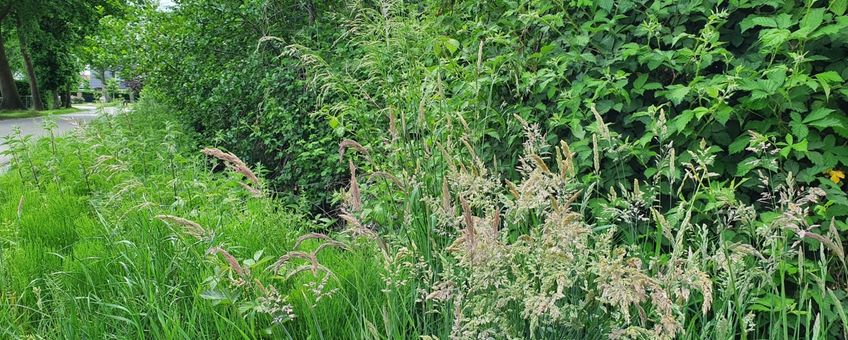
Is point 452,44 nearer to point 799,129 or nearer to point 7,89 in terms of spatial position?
point 799,129

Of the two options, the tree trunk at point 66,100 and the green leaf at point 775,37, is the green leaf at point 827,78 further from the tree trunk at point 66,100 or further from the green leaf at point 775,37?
the tree trunk at point 66,100

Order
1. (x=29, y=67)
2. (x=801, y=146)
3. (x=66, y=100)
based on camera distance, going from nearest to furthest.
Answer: (x=801, y=146)
(x=29, y=67)
(x=66, y=100)

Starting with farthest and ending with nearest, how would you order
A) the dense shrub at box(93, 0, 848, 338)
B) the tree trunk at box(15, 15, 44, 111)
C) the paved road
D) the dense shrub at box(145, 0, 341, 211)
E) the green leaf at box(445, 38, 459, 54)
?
the tree trunk at box(15, 15, 44, 111), the dense shrub at box(145, 0, 341, 211), the paved road, the green leaf at box(445, 38, 459, 54), the dense shrub at box(93, 0, 848, 338)

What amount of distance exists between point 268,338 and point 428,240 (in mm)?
688

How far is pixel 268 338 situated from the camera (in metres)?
1.92

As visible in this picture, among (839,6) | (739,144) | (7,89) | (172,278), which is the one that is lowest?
(7,89)

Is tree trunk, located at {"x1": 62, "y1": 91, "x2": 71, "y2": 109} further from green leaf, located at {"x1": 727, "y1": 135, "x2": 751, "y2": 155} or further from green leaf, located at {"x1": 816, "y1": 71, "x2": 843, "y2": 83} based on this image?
green leaf, located at {"x1": 816, "y1": 71, "x2": 843, "y2": 83}

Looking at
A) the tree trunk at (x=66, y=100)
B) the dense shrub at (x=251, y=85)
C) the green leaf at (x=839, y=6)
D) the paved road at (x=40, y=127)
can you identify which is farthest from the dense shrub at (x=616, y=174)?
the tree trunk at (x=66, y=100)

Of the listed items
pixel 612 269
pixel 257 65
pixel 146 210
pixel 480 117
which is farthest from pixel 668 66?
pixel 257 65

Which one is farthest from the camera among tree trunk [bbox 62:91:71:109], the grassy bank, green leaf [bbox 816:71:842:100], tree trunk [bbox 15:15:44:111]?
tree trunk [bbox 62:91:71:109]

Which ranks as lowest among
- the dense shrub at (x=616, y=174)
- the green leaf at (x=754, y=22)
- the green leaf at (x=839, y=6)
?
the dense shrub at (x=616, y=174)

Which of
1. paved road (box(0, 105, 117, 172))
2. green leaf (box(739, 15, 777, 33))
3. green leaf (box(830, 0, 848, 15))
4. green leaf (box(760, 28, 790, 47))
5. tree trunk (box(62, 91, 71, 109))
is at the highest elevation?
green leaf (box(830, 0, 848, 15))

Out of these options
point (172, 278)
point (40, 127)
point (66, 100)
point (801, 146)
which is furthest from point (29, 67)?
point (801, 146)

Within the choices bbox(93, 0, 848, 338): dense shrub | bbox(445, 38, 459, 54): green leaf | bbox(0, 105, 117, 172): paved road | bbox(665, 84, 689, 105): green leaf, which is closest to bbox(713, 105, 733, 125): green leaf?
bbox(93, 0, 848, 338): dense shrub
